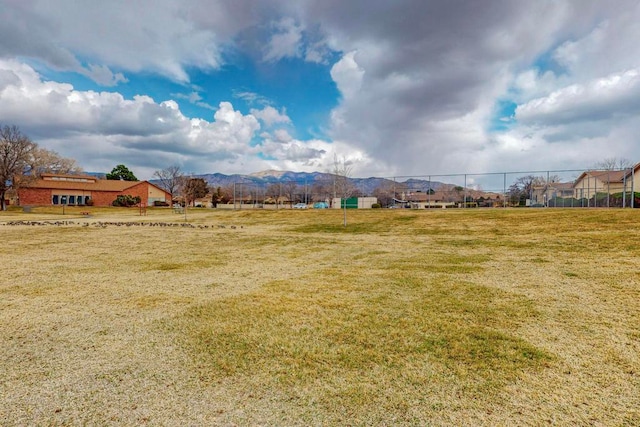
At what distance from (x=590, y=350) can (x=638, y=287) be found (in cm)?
326

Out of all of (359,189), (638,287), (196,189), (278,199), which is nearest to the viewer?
(638,287)

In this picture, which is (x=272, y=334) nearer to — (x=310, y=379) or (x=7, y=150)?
(x=310, y=379)

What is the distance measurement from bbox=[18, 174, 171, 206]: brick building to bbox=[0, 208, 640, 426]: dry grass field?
5940 cm

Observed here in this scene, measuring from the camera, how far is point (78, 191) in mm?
55219

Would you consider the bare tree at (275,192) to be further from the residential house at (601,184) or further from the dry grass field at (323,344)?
Answer: the dry grass field at (323,344)

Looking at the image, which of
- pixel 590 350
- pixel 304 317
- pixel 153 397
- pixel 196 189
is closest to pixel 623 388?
pixel 590 350

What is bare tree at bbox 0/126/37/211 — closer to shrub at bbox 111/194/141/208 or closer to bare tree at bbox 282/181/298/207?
shrub at bbox 111/194/141/208

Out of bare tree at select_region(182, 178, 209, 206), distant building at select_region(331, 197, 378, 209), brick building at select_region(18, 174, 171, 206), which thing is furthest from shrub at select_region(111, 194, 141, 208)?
distant building at select_region(331, 197, 378, 209)

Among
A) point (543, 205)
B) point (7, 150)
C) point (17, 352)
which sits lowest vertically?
point (17, 352)

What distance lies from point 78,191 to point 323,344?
68281 mm

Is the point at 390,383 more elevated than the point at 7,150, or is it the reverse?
the point at 7,150

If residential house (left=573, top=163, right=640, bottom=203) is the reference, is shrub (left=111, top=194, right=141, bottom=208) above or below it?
below

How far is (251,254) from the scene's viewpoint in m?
9.44

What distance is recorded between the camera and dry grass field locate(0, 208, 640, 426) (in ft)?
7.48
